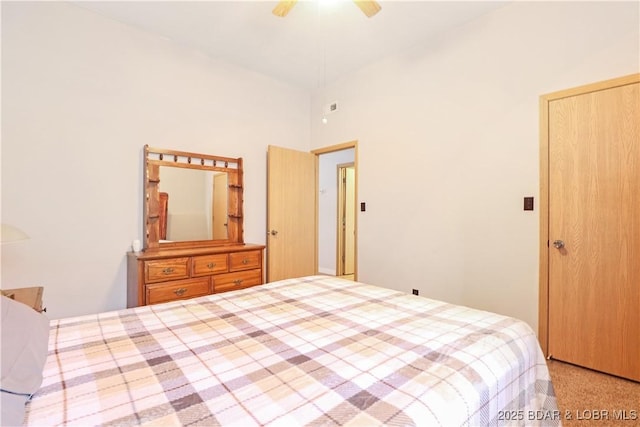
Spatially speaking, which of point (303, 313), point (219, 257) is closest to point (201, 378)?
point (303, 313)

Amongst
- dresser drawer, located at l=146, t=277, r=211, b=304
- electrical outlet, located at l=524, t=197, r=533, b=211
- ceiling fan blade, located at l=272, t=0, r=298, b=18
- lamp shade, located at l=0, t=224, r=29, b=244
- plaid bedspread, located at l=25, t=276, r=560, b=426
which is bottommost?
dresser drawer, located at l=146, t=277, r=211, b=304

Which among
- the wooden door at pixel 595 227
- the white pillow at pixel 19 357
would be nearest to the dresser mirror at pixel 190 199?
the white pillow at pixel 19 357

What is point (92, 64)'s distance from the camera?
2.56m

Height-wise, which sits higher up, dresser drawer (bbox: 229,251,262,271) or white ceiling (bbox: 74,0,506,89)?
white ceiling (bbox: 74,0,506,89)

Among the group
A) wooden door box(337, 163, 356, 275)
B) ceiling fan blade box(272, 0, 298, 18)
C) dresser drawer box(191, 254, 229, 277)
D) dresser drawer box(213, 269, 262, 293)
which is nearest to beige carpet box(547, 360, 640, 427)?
dresser drawer box(213, 269, 262, 293)

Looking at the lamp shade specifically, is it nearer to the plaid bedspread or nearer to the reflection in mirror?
the plaid bedspread

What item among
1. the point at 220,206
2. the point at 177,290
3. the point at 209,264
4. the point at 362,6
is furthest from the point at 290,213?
the point at 362,6

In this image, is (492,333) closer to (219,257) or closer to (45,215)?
(219,257)

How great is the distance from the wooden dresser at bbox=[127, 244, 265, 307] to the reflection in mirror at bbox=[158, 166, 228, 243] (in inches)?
7.8

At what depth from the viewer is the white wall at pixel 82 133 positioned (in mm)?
2266

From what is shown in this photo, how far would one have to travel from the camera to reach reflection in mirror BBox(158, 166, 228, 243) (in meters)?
2.96

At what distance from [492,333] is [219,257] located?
2357 millimetres

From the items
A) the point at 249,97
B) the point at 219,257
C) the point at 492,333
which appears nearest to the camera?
the point at 492,333

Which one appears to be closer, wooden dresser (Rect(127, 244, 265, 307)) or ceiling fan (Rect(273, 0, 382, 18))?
ceiling fan (Rect(273, 0, 382, 18))
